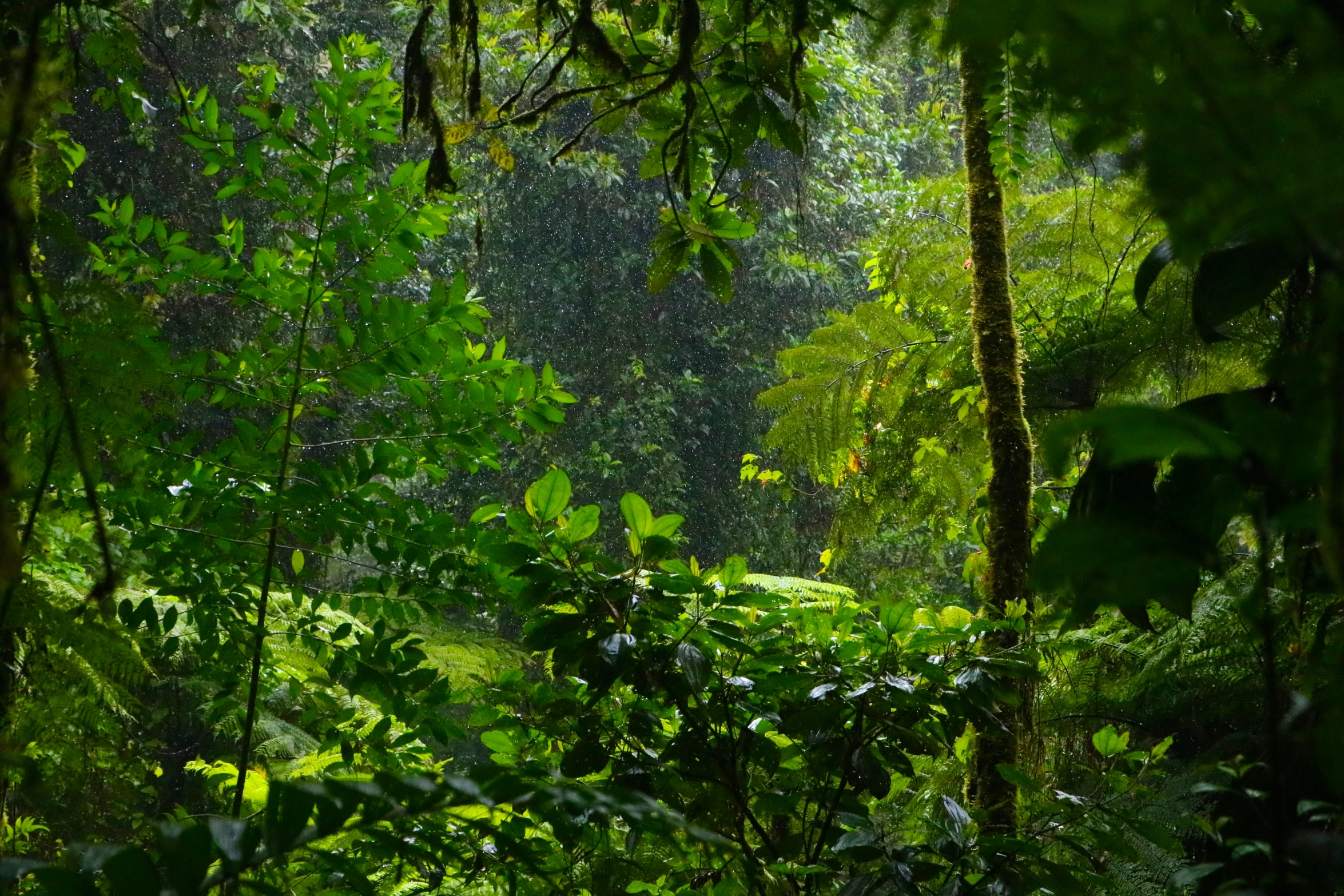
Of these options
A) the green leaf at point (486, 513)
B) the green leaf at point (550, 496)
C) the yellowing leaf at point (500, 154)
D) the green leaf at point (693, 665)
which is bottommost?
the green leaf at point (693, 665)

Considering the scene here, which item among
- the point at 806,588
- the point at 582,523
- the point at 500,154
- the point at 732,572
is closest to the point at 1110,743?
the point at 732,572

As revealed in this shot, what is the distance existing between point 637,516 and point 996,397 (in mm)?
1004

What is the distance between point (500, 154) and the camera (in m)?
1.54

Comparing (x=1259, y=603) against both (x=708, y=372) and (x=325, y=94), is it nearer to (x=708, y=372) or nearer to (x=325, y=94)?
(x=325, y=94)

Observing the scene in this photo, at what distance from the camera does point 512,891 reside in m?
1.12

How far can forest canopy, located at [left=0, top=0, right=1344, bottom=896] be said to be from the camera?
0.39 metres

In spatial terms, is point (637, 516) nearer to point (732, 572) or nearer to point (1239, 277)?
point (732, 572)

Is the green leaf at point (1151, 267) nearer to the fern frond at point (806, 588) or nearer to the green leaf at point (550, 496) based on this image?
the green leaf at point (550, 496)

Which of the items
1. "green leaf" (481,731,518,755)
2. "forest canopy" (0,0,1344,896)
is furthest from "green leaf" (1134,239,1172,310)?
"green leaf" (481,731,518,755)

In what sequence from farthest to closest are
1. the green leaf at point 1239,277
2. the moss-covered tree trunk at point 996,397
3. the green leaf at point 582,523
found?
1. the moss-covered tree trunk at point 996,397
2. the green leaf at point 582,523
3. the green leaf at point 1239,277

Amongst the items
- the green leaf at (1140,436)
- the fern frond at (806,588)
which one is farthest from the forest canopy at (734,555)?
the fern frond at (806,588)

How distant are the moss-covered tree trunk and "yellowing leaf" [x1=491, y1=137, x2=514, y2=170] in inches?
31.9

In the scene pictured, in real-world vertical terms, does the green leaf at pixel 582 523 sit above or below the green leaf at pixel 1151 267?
below

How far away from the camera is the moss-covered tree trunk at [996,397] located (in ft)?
5.59
